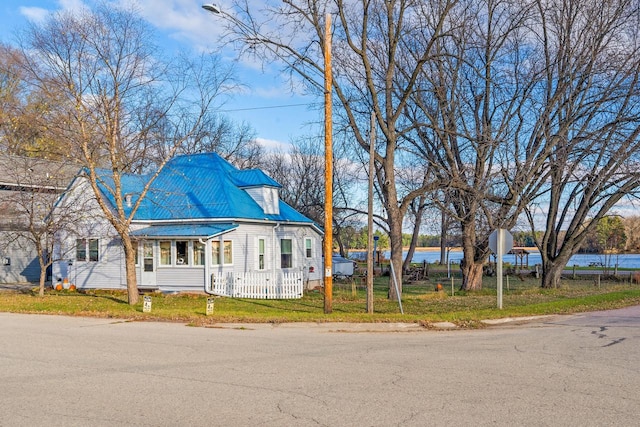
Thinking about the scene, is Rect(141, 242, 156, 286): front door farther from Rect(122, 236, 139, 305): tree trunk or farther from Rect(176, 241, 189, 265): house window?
Rect(122, 236, 139, 305): tree trunk

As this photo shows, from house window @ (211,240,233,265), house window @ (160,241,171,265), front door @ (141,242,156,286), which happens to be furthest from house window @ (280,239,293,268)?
front door @ (141,242,156,286)

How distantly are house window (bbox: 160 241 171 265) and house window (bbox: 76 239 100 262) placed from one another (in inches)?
153

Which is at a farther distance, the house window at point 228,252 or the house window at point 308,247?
the house window at point 308,247

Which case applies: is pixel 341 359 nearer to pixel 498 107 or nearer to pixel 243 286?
pixel 243 286

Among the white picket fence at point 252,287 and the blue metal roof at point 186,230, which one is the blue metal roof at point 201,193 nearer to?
the blue metal roof at point 186,230

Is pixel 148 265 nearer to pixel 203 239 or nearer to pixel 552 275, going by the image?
pixel 203 239

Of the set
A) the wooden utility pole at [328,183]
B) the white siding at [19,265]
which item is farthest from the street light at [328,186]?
the white siding at [19,265]

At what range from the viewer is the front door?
2875 centimetres

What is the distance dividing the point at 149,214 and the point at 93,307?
9438mm

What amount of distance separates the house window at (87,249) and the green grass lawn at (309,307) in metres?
2.18

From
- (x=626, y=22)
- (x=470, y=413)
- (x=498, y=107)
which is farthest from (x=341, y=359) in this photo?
(x=626, y=22)

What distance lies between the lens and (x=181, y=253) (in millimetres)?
28469

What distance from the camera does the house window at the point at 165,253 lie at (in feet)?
94.0

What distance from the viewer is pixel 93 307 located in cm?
2116
